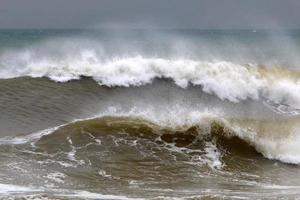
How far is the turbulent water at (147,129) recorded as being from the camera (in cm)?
1023

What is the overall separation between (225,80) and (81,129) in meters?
5.87

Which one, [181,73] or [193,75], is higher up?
[181,73]

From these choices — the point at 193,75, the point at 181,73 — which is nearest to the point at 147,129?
the point at 193,75

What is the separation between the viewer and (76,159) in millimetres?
11609

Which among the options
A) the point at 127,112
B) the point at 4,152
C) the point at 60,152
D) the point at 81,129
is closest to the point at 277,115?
the point at 127,112

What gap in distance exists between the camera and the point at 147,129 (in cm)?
1393

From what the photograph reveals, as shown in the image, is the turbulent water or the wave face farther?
the wave face

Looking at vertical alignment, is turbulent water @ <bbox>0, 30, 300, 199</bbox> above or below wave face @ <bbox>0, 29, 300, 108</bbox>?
below

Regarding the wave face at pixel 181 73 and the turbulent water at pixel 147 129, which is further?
the wave face at pixel 181 73

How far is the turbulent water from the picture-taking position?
33.6 feet

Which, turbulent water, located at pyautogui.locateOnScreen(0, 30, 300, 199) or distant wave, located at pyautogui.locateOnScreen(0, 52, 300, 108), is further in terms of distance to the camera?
distant wave, located at pyautogui.locateOnScreen(0, 52, 300, 108)

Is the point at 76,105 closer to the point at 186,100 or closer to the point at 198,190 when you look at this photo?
the point at 186,100

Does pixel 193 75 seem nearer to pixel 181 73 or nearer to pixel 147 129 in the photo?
pixel 181 73

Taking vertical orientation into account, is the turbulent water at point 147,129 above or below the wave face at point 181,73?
below
